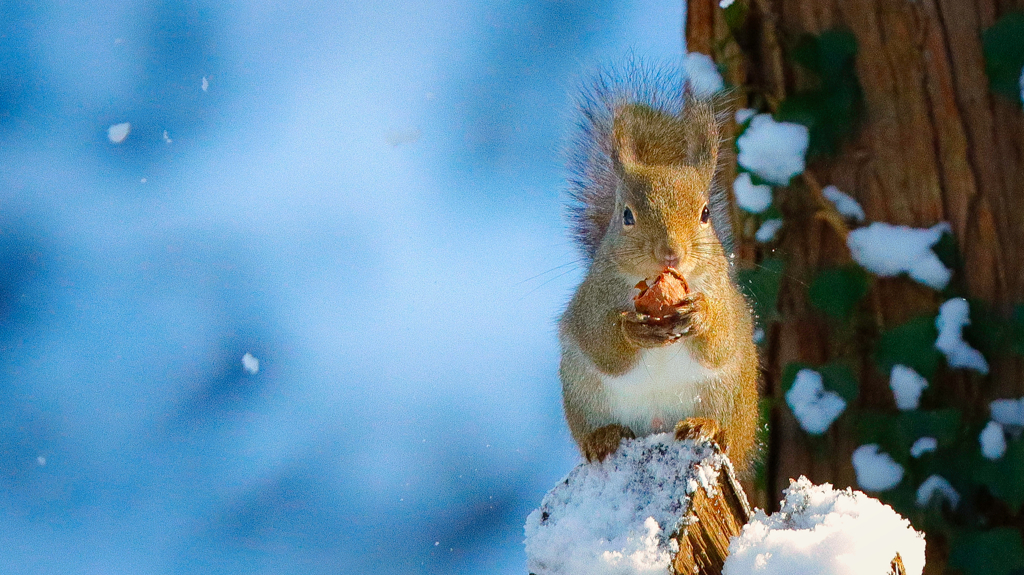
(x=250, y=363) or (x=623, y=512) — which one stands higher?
(x=250, y=363)

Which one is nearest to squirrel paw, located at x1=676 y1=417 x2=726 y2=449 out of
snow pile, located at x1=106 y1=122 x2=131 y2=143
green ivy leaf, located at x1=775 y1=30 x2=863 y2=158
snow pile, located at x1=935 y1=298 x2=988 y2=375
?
snow pile, located at x1=935 y1=298 x2=988 y2=375

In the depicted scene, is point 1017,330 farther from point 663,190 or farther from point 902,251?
point 663,190

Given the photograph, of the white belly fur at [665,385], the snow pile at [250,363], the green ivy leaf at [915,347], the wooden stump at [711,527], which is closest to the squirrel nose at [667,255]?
the white belly fur at [665,385]

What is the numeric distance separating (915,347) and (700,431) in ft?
2.64

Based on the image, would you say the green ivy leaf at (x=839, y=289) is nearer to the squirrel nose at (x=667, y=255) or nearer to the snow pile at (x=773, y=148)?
the snow pile at (x=773, y=148)

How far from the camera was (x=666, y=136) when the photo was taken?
167 centimetres

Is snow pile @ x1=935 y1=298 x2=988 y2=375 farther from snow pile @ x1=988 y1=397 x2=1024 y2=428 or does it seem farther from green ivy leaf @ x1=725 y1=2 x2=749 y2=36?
green ivy leaf @ x1=725 y1=2 x2=749 y2=36

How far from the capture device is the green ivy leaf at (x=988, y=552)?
5.84 ft

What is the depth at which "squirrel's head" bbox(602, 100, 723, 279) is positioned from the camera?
144cm

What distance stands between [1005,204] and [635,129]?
83cm

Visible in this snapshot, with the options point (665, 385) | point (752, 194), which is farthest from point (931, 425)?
point (665, 385)

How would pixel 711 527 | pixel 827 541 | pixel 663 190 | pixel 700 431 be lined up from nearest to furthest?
pixel 827 541 < pixel 711 527 < pixel 700 431 < pixel 663 190

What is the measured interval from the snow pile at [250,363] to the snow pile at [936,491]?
1.43m

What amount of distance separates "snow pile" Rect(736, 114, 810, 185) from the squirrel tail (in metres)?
0.24
